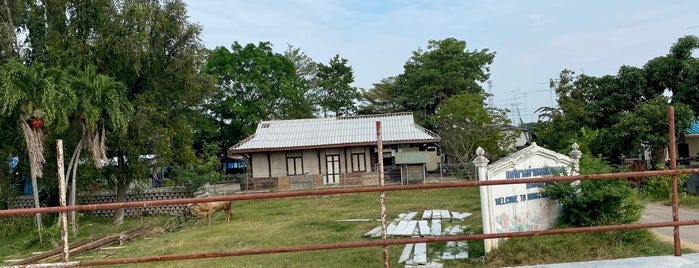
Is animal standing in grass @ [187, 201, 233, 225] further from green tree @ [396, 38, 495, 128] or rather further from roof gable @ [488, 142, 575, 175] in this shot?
green tree @ [396, 38, 495, 128]

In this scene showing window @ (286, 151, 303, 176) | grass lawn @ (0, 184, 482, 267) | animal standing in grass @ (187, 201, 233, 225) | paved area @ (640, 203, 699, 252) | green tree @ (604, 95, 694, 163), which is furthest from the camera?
window @ (286, 151, 303, 176)

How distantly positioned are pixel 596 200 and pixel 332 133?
20.8 metres

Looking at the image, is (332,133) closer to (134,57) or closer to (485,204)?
(134,57)

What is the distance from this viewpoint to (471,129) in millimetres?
25562

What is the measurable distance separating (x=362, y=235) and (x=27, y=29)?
1367cm

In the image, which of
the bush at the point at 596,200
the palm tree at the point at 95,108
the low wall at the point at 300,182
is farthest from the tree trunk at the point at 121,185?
the bush at the point at 596,200

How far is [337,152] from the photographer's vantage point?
26.9 metres

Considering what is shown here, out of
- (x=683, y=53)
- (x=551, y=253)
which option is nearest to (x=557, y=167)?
(x=551, y=253)

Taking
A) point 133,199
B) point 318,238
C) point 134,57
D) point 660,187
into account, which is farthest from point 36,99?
point 660,187

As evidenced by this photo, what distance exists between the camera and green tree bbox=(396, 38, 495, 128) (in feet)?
116

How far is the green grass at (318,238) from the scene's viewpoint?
640 centimetres

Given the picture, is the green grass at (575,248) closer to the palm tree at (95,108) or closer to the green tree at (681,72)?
the palm tree at (95,108)

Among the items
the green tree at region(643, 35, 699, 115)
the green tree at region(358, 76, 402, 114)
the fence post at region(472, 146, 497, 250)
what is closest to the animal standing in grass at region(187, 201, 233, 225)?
A: the fence post at region(472, 146, 497, 250)

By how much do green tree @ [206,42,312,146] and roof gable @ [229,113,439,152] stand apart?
788 cm
